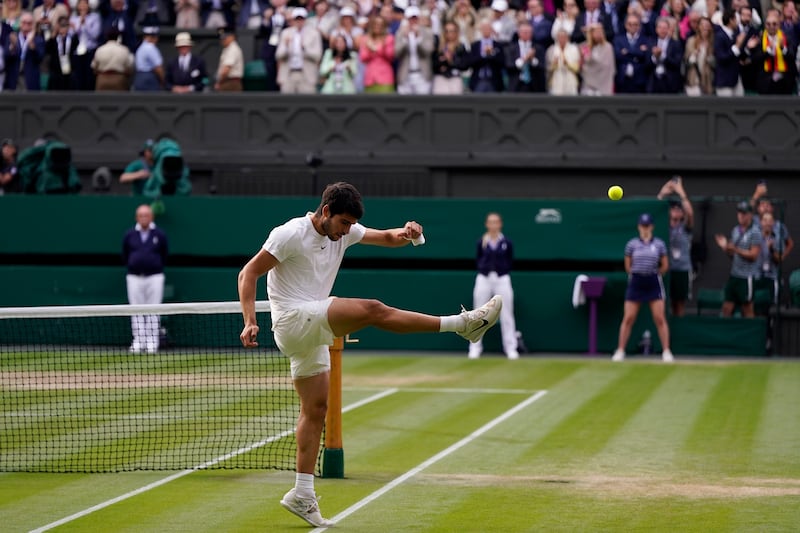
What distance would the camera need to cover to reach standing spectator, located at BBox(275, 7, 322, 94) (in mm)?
26234

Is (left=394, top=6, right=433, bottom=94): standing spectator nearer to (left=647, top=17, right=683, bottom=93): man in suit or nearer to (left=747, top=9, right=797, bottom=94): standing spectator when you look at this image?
(left=647, top=17, right=683, bottom=93): man in suit

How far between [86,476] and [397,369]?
989 centimetres

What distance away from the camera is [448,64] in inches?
1030

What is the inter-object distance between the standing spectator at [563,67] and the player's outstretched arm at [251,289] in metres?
17.1

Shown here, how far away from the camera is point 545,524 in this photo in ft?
31.3

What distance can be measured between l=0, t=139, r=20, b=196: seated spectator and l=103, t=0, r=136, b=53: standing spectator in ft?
10.8

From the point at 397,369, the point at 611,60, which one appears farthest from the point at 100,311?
the point at 611,60

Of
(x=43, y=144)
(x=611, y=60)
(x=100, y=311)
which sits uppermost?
(x=611, y=60)

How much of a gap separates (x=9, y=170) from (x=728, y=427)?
15648 mm

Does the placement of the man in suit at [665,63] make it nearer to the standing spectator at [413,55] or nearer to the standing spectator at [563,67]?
the standing spectator at [563,67]

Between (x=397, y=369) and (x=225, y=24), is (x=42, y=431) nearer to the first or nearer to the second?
(x=397, y=369)

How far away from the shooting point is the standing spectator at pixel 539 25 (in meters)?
26.0

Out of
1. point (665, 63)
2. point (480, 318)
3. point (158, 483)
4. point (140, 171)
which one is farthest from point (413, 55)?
point (480, 318)

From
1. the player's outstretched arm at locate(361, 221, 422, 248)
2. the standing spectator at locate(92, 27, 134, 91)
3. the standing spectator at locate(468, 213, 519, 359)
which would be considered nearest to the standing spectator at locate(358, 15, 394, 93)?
→ the standing spectator at locate(468, 213, 519, 359)
